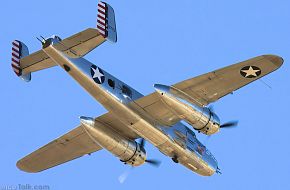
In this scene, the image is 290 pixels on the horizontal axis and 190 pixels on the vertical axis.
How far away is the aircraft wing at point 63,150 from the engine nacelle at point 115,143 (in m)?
0.50

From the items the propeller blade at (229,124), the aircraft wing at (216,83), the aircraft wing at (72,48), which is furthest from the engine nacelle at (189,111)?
the aircraft wing at (72,48)

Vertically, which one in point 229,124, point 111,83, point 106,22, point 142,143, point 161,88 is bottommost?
point 229,124

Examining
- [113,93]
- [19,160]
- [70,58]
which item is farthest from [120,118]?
[19,160]

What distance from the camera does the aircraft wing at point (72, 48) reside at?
107ft

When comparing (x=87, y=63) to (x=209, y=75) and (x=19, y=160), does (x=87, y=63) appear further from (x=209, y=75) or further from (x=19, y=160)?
(x=19, y=160)

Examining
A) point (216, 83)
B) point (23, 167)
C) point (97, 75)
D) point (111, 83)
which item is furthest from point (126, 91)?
point (23, 167)

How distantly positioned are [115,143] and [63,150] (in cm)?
372

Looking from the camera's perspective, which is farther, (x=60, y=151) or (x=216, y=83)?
(x=60, y=151)

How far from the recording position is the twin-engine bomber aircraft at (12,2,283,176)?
109 feet

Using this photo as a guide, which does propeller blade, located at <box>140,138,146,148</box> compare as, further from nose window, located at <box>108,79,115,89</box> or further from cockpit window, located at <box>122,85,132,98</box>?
nose window, located at <box>108,79,115,89</box>

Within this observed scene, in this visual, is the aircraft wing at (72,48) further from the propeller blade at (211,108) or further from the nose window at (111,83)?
the propeller blade at (211,108)

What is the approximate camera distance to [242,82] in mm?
34688

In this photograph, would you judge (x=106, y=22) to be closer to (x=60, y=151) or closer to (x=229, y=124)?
(x=229, y=124)

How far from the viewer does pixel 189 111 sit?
35.0m
